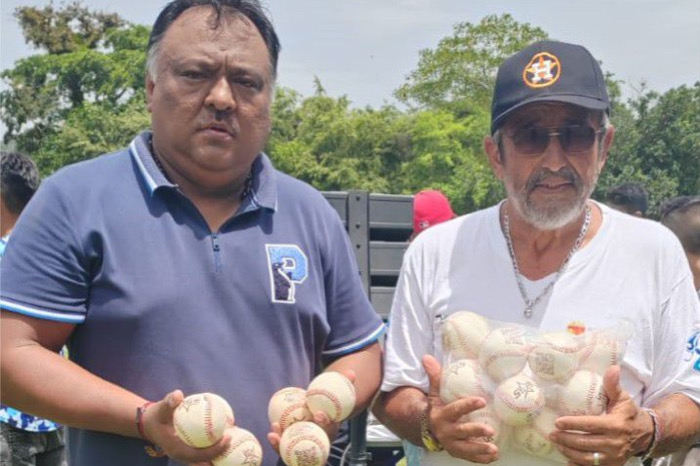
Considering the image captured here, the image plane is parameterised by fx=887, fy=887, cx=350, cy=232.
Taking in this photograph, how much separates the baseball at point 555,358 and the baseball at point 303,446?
0.69 metres

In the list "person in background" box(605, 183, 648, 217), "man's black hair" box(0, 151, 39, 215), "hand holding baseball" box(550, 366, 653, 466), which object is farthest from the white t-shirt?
"person in background" box(605, 183, 648, 217)

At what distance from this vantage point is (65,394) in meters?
2.58

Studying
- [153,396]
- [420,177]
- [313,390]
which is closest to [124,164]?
[153,396]

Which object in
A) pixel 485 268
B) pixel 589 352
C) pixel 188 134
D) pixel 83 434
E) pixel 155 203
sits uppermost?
pixel 188 134

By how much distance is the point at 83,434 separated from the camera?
2803 mm

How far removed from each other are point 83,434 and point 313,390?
0.75 meters

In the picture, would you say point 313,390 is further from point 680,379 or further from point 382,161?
point 382,161

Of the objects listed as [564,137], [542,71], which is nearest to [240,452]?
[564,137]

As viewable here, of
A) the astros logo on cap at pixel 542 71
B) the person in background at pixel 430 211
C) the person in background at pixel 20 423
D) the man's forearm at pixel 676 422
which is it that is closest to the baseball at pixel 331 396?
the man's forearm at pixel 676 422

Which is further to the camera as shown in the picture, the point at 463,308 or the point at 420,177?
the point at 420,177

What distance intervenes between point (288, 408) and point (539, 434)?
2.52 feet

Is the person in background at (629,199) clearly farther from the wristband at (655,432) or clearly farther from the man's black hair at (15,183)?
the wristband at (655,432)

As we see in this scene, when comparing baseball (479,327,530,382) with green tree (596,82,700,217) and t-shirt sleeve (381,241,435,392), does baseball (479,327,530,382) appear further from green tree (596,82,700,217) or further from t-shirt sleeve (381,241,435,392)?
green tree (596,82,700,217)

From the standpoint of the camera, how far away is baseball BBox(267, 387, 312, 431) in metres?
2.70
